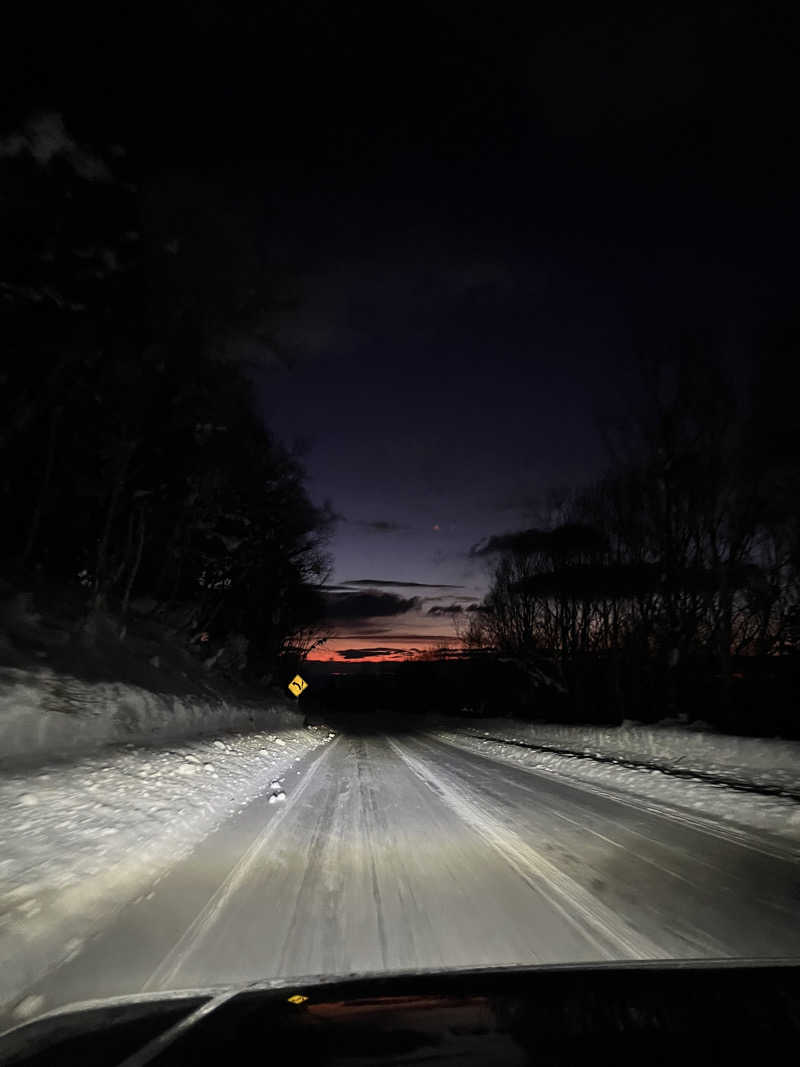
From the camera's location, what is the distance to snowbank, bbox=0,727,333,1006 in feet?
12.2

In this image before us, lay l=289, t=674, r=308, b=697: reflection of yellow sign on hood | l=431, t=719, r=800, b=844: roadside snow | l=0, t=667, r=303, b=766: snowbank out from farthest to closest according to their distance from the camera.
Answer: l=289, t=674, r=308, b=697: reflection of yellow sign on hood → l=0, t=667, r=303, b=766: snowbank → l=431, t=719, r=800, b=844: roadside snow

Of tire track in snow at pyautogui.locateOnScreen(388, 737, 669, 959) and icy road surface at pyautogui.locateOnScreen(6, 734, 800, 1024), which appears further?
tire track in snow at pyautogui.locateOnScreen(388, 737, 669, 959)

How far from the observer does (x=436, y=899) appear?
4.60 m

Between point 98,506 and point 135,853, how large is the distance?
17.7 meters

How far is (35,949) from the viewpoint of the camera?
349cm

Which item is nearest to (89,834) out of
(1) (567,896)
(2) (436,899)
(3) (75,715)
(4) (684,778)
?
(2) (436,899)

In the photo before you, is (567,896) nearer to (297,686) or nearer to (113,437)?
(113,437)

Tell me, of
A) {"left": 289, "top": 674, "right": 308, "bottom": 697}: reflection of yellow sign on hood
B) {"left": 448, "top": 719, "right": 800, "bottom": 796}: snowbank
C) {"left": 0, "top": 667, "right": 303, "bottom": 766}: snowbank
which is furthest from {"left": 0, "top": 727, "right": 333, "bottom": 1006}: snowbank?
{"left": 289, "top": 674, "right": 308, "bottom": 697}: reflection of yellow sign on hood

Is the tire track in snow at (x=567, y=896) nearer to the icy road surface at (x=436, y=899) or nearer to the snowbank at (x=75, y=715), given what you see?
the icy road surface at (x=436, y=899)

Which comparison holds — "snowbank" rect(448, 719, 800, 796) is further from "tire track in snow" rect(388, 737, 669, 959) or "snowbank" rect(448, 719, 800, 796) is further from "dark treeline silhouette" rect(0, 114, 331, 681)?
"dark treeline silhouette" rect(0, 114, 331, 681)

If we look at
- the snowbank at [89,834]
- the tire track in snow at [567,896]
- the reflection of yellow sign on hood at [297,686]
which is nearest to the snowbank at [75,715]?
the snowbank at [89,834]

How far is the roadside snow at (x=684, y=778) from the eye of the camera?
7785mm

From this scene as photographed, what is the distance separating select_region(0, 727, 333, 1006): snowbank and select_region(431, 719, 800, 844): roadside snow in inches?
241

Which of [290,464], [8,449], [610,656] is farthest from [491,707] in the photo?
[8,449]
